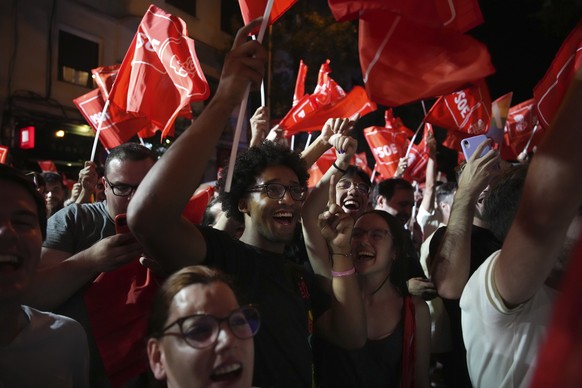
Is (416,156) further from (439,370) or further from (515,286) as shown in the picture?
(515,286)

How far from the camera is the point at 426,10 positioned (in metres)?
2.67

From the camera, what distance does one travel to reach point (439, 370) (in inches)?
155

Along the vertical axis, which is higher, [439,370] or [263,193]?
[263,193]

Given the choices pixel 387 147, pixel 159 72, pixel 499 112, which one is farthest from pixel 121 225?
pixel 387 147

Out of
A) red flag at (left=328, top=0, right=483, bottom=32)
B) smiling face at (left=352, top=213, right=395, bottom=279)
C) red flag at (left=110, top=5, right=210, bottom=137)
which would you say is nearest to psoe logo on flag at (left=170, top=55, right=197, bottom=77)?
red flag at (left=110, top=5, right=210, bottom=137)

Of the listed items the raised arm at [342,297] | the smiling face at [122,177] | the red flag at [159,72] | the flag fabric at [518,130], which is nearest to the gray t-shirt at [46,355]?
the smiling face at [122,177]

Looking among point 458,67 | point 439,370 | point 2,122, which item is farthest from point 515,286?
point 2,122

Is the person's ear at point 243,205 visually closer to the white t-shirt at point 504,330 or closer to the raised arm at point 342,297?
the raised arm at point 342,297

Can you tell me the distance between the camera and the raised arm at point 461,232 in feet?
9.21

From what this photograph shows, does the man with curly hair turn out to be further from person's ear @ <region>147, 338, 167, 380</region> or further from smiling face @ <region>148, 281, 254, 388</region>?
person's ear @ <region>147, 338, 167, 380</region>

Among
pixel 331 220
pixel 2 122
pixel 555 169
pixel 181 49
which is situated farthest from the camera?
pixel 2 122

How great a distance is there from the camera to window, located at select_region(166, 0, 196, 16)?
1714 cm

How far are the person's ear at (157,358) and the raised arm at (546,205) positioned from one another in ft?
3.63

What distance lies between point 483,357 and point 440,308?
1557mm
